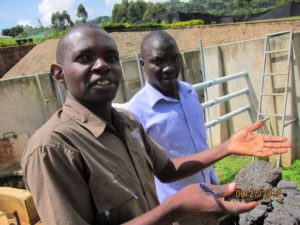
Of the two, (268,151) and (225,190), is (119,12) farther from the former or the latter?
(225,190)

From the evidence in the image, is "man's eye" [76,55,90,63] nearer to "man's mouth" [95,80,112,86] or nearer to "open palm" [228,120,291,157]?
"man's mouth" [95,80,112,86]

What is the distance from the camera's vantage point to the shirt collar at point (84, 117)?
116 centimetres

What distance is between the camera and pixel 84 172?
1.07m

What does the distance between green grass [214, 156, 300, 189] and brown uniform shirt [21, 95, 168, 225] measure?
3.94 m

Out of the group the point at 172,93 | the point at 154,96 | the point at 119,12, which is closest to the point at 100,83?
the point at 154,96

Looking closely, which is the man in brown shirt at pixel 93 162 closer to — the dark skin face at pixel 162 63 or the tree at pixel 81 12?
the dark skin face at pixel 162 63

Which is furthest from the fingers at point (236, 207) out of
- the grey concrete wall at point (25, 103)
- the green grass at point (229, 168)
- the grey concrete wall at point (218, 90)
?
the grey concrete wall at point (25, 103)

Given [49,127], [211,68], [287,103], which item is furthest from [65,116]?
[211,68]

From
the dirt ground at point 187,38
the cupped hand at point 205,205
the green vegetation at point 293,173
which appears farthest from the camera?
the dirt ground at point 187,38

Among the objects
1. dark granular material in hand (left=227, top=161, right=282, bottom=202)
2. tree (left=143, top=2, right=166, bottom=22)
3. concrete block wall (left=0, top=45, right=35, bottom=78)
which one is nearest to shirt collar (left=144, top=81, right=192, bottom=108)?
dark granular material in hand (left=227, top=161, right=282, bottom=202)

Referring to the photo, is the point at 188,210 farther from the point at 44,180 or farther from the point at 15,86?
the point at 15,86

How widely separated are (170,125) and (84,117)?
1122mm

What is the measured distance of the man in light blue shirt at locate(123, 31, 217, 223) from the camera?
2.22 m

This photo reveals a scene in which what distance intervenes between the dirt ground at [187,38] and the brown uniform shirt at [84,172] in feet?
50.3
